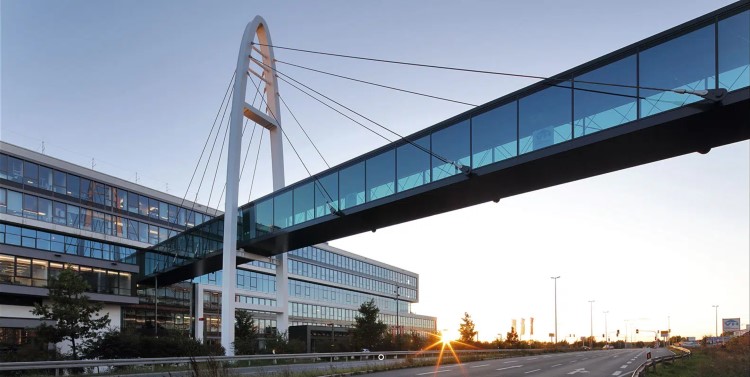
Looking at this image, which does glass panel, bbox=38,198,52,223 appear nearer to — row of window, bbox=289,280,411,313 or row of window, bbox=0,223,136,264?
row of window, bbox=0,223,136,264

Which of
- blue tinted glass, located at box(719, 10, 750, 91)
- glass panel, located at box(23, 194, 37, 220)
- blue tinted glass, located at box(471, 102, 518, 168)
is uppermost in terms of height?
blue tinted glass, located at box(719, 10, 750, 91)

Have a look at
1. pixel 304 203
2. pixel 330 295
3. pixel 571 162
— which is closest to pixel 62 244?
pixel 304 203

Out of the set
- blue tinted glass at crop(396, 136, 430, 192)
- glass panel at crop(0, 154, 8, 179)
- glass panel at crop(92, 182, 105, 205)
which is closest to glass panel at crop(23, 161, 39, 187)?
glass panel at crop(0, 154, 8, 179)

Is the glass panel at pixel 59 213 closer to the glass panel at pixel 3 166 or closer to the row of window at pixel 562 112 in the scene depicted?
the glass panel at pixel 3 166

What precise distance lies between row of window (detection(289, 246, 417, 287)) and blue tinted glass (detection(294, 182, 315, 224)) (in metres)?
53.4

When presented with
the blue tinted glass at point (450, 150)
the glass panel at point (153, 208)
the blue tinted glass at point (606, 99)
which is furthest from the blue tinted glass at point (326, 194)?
the glass panel at point (153, 208)

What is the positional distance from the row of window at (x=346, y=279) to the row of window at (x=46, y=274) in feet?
120

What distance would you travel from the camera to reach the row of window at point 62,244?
49.5 meters

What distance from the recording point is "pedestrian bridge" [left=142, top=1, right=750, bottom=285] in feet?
57.3

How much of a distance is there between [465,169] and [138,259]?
47.4 metres

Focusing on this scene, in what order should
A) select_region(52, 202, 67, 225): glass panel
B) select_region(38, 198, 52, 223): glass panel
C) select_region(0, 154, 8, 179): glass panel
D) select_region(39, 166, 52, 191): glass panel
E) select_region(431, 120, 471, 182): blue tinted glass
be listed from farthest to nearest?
select_region(52, 202, 67, 225): glass panel
select_region(39, 166, 52, 191): glass panel
select_region(38, 198, 52, 223): glass panel
select_region(0, 154, 8, 179): glass panel
select_region(431, 120, 471, 182): blue tinted glass

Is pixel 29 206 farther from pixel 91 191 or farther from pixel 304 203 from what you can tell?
pixel 304 203

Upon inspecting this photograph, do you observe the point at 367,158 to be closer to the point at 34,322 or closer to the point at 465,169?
the point at 465,169

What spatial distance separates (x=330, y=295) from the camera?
10706cm
